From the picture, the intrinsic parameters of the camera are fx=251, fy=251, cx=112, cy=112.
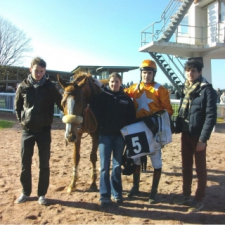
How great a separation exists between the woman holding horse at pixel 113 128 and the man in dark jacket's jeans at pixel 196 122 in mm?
839

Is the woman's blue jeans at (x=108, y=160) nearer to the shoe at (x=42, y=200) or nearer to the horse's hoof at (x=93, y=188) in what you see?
the horse's hoof at (x=93, y=188)

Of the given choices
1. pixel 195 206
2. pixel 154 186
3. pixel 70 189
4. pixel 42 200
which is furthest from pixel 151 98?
pixel 42 200

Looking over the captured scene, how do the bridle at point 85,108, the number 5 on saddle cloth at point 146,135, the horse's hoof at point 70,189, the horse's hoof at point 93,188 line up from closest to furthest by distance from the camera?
the bridle at point 85,108
the number 5 on saddle cloth at point 146,135
the horse's hoof at point 70,189
the horse's hoof at point 93,188

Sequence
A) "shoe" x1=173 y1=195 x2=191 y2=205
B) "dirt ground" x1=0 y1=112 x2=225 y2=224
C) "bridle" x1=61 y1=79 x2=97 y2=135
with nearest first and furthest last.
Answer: "dirt ground" x1=0 y1=112 x2=225 y2=224 < "bridle" x1=61 y1=79 x2=97 y2=135 < "shoe" x1=173 y1=195 x2=191 y2=205

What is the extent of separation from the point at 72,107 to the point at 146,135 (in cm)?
121

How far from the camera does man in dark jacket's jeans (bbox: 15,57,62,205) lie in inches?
147

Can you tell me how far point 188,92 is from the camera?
3.83m

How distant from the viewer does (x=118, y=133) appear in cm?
398

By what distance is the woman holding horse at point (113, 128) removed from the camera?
391 cm

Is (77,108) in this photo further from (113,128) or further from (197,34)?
(197,34)

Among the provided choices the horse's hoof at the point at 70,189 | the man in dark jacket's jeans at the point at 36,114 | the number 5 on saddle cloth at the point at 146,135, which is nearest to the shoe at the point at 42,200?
the man in dark jacket's jeans at the point at 36,114

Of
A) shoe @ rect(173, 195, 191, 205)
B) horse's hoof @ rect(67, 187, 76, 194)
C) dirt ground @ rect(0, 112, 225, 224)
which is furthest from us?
horse's hoof @ rect(67, 187, 76, 194)

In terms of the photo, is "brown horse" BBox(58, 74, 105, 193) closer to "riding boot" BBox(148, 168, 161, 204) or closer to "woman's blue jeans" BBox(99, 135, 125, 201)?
"woman's blue jeans" BBox(99, 135, 125, 201)

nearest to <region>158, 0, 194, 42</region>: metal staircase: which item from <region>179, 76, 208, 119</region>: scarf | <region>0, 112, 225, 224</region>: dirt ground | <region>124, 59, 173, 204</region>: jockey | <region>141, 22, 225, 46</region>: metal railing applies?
<region>141, 22, 225, 46</region>: metal railing
